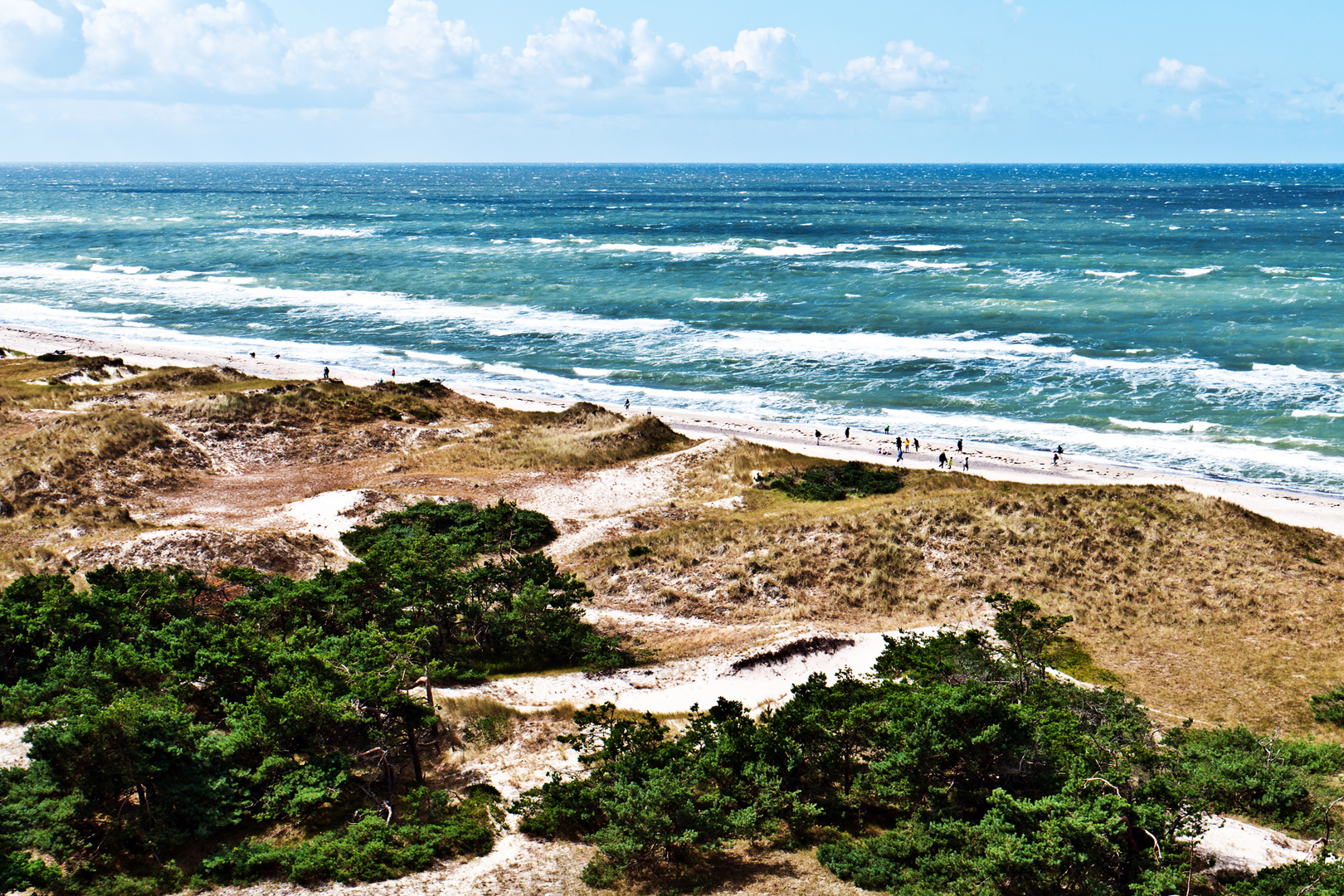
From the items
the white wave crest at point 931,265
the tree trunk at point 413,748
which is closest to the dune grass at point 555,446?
the tree trunk at point 413,748

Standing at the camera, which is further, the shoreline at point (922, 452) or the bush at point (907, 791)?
the shoreline at point (922, 452)

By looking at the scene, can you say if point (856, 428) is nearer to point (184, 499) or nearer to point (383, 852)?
point (184, 499)

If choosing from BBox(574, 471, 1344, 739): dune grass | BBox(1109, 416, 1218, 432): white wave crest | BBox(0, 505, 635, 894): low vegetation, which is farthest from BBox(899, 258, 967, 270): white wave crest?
BBox(0, 505, 635, 894): low vegetation

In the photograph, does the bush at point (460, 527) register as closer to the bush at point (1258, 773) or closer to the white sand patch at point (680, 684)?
the white sand patch at point (680, 684)

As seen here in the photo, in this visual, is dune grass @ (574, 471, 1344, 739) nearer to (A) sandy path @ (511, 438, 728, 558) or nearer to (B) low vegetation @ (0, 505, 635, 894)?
(A) sandy path @ (511, 438, 728, 558)

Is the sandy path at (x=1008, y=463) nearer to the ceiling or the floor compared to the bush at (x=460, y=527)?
nearer to the floor

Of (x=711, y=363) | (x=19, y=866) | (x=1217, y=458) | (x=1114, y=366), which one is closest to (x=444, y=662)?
(x=19, y=866)
